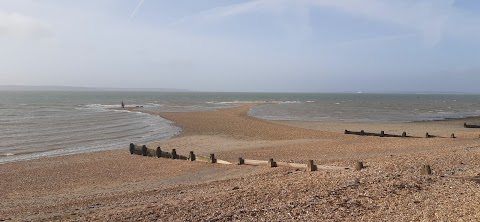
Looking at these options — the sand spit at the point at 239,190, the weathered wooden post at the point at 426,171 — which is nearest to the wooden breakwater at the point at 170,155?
the sand spit at the point at 239,190

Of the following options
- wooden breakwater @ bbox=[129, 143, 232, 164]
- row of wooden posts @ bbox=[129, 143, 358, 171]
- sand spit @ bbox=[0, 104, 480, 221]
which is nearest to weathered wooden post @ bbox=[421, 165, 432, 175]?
sand spit @ bbox=[0, 104, 480, 221]

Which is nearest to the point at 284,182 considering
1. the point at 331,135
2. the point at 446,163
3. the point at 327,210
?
the point at 327,210

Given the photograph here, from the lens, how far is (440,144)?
2350cm

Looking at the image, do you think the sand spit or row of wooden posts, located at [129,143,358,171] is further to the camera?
row of wooden posts, located at [129,143,358,171]

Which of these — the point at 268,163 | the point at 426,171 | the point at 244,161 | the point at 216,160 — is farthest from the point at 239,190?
the point at 216,160

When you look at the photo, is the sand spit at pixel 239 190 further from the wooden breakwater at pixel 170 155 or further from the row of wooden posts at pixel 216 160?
the wooden breakwater at pixel 170 155

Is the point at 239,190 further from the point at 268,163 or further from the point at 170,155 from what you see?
the point at 170,155

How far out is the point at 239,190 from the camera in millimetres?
12383

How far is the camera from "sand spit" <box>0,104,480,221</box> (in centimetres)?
979

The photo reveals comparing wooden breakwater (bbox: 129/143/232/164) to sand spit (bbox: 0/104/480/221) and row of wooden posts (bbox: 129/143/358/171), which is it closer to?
row of wooden posts (bbox: 129/143/358/171)

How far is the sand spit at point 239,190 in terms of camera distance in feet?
32.1

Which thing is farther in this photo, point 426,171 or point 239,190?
point 426,171

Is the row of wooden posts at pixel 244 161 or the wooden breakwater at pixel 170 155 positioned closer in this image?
the row of wooden posts at pixel 244 161

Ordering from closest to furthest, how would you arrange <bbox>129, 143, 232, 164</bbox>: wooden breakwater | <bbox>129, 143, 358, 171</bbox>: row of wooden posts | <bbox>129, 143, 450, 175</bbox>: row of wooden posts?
<bbox>129, 143, 450, 175</bbox>: row of wooden posts, <bbox>129, 143, 358, 171</bbox>: row of wooden posts, <bbox>129, 143, 232, 164</bbox>: wooden breakwater
